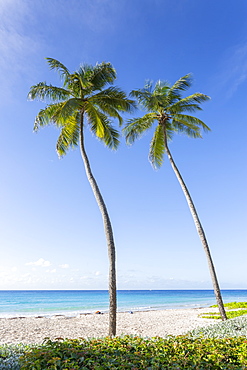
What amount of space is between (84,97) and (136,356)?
36.6 feet

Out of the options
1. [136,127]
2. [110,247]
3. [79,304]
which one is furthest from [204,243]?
[79,304]

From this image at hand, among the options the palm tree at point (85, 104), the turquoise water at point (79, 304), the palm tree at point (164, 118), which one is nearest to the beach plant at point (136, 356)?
the palm tree at point (85, 104)

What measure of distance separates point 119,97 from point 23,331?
12.0 metres

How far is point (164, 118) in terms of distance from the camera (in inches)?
611

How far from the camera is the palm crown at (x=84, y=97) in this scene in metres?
12.3

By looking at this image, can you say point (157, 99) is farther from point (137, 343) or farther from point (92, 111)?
point (137, 343)

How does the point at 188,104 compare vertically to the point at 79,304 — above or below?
above

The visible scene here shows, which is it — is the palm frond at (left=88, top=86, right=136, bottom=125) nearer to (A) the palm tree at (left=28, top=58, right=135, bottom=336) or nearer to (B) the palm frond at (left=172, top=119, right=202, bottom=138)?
(A) the palm tree at (left=28, top=58, right=135, bottom=336)

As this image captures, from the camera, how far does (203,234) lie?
13125mm

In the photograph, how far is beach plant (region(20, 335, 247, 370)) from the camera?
4.16 metres

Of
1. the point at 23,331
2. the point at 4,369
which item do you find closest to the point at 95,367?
the point at 4,369

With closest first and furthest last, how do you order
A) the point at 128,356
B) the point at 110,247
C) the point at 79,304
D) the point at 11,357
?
the point at 11,357 < the point at 128,356 < the point at 110,247 < the point at 79,304

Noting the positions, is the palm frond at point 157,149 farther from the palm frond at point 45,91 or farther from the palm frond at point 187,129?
the palm frond at point 45,91

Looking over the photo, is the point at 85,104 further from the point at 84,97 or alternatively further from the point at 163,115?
the point at 163,115
